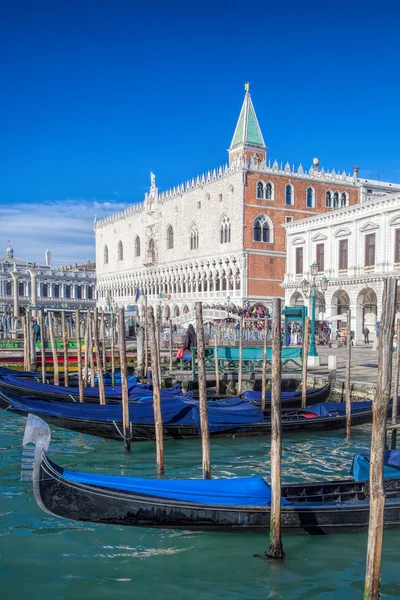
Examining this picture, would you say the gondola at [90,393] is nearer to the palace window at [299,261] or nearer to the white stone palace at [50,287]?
the palace window at [299,261]

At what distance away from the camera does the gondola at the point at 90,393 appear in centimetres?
1012

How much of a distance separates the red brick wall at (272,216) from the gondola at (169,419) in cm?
1868

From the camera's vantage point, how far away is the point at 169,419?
27.8 ft

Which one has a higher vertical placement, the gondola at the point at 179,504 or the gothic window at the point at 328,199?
the gothic window at the point at 328,199

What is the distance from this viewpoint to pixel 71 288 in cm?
4656

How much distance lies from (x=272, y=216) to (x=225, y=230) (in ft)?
8.29

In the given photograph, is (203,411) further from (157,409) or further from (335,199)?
(335,199)

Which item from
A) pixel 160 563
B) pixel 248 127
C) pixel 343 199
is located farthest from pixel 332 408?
pixel 248 127

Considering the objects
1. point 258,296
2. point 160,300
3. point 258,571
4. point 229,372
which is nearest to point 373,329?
point 258,296

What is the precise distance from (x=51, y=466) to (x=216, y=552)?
154cm

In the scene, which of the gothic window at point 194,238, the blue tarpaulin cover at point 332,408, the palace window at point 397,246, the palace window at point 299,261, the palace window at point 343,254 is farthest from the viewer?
the gothic window at point 194,238

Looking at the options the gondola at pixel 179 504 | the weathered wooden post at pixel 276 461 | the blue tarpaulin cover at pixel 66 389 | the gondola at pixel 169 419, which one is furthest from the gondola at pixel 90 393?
the weathered wooden post at pixel 276 461

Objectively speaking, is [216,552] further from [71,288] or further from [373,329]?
[71,288]

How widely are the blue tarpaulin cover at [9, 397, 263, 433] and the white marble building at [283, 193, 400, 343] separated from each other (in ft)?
41.8
